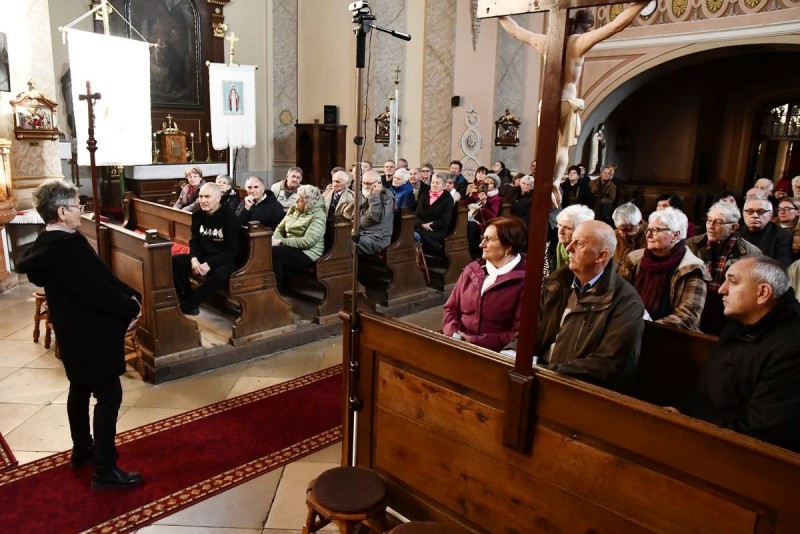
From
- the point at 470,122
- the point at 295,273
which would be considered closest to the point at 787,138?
the point at 470,122

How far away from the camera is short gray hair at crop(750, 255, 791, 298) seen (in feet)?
6.24

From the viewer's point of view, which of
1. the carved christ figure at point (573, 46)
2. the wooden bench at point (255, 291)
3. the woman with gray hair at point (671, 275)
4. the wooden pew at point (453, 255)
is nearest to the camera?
the carved christ figure at point (573, 46)

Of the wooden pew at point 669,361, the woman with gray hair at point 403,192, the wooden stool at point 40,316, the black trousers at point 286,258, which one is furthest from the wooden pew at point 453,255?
the wooden pew at point 669,361

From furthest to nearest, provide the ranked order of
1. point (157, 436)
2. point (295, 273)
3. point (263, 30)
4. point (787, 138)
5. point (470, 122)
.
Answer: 1. point (787, 138)
2. point (263, 30)
3. point (470, 122)
4. point (295, 273)
5. point (157, 436)

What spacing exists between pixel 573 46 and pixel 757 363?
45.1 inches

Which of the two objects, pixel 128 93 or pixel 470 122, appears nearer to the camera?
pixel 128 93

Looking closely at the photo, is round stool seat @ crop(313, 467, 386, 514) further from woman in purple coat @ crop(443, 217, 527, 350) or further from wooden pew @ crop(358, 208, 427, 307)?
wooden pew @ crop(358, 208, 427, 307)

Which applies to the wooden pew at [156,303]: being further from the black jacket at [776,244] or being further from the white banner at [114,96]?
the black jacket at [776,244]

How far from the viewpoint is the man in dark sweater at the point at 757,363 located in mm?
1773

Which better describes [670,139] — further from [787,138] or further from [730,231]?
[730,231]

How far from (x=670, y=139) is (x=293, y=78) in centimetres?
839

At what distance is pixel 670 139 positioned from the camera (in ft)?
43.7

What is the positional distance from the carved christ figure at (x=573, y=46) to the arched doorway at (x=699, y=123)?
10.7 m

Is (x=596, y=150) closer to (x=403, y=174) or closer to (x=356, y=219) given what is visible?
(x=403, y=174)
